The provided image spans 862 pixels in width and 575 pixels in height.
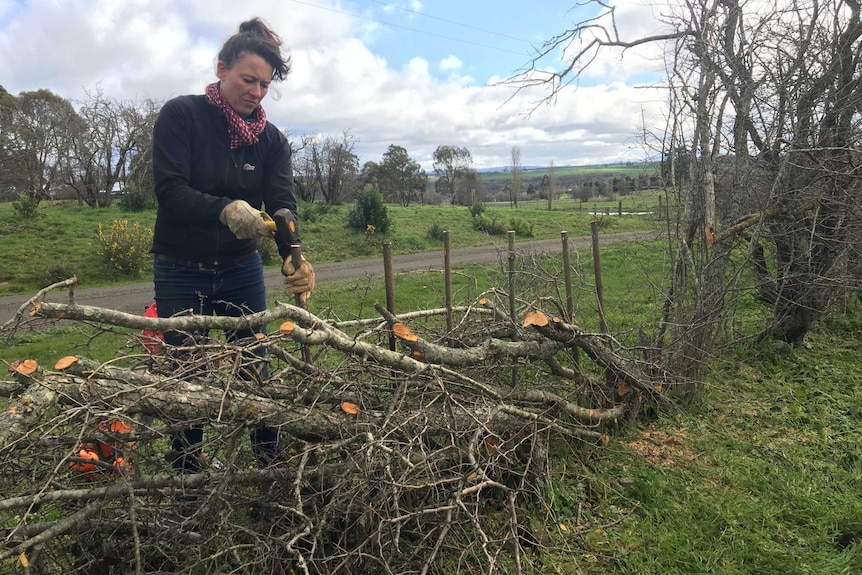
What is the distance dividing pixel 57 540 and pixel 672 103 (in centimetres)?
426

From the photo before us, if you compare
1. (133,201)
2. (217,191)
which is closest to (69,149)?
(133,201)

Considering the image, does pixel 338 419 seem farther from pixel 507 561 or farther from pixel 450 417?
pixel 507 561

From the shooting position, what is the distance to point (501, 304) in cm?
355

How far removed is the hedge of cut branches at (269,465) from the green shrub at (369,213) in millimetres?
12756

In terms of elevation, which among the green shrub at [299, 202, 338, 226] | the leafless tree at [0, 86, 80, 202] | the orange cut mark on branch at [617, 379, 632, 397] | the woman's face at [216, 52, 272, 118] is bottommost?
the orange cut mark on branch at [617, 379, 632, 397]

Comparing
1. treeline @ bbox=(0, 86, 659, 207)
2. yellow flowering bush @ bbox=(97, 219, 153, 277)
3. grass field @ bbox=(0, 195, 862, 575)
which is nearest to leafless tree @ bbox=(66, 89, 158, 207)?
treeline @ bbox=(0, 86, 659, 207)

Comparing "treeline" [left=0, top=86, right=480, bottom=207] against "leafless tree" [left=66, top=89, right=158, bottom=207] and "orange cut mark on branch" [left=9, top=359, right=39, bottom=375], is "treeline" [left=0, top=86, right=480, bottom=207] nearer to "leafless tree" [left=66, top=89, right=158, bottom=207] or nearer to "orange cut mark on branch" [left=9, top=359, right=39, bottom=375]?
"leafless tree" [left=66, top=89, right=158, bottom=207]

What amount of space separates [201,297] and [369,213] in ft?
43.0

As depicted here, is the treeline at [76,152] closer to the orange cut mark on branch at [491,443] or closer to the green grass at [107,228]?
the green grass at [107,228]

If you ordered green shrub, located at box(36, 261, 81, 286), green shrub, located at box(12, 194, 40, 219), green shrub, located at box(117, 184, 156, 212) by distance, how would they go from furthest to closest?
green shrub, located at box(117, 184, 156, 212) < green shrub, located at box(12, 194, 40, 219) < green shrub, located at box(36, 261, 81, 286)

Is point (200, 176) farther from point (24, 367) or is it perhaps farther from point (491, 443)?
point (491, 443)

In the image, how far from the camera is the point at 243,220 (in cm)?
216

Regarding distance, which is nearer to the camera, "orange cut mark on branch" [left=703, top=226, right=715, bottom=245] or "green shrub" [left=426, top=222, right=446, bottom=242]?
"orange cut mark on branch" [left=703, top=226, right=715, bottom=245]

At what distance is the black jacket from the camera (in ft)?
7.22
